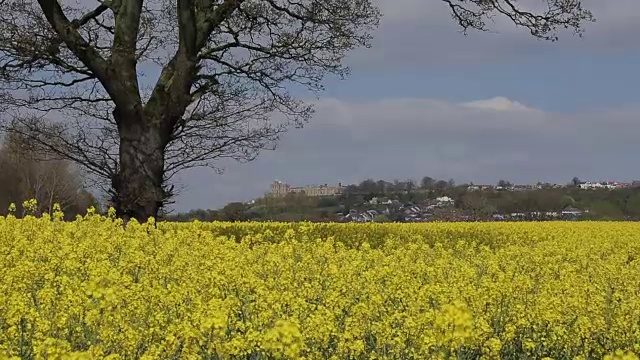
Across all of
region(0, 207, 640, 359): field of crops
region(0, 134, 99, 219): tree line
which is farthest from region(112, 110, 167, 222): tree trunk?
region(0, 134, 99, 219): tree line

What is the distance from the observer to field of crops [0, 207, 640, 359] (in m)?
4.31

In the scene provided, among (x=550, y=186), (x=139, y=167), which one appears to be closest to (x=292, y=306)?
(x=139, y=167)

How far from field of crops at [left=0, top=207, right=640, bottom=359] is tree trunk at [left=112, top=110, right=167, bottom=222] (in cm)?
691

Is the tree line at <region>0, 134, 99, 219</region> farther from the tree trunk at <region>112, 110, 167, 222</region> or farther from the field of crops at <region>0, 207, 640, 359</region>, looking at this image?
the field of crops at <region>0, 207, 640, 359</region>

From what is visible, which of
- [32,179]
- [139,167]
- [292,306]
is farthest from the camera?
[32,179]

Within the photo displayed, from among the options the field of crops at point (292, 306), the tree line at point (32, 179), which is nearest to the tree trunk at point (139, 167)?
the field of crops at point (292, 306)

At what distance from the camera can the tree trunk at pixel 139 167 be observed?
51.2ft

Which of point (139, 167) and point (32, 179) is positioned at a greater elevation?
point (32, 179)

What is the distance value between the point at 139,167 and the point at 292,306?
11.0 meters

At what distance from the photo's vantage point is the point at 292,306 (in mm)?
5230

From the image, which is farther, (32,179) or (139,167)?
(32,179)

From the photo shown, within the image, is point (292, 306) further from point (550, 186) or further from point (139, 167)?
point (550, 186)

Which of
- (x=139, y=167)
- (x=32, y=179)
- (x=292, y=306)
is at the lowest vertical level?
(x=292, y=306)

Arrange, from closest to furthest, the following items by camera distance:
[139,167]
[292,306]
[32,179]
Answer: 1. [292,306]
2. [139,167]
3. [32,179]
